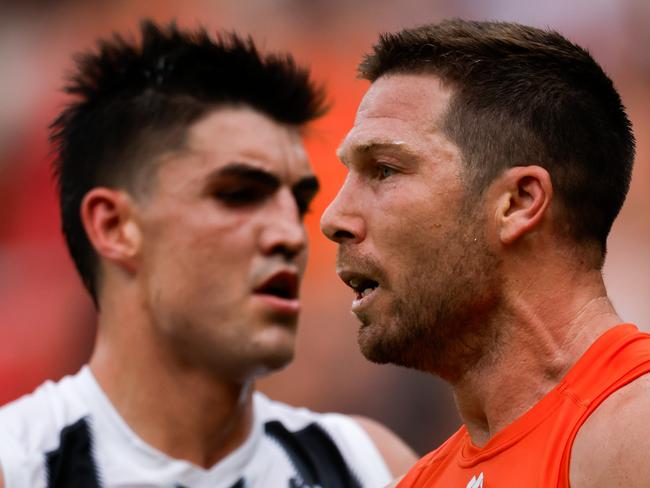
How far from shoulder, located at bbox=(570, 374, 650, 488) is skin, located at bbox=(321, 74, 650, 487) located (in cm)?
24

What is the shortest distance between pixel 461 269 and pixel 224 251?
1.47m

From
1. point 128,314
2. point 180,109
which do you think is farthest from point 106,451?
point 180,109

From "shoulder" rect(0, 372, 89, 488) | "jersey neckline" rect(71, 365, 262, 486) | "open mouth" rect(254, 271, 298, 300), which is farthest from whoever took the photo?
"open mouth" rect(254, 271, 298, 300)

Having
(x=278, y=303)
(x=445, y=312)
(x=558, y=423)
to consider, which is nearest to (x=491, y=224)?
(x=445, y=312)

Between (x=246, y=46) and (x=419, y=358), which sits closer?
(x=419, y=358)

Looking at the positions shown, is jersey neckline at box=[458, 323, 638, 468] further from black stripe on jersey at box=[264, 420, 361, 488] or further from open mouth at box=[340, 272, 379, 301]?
black stripe on jersey at box=[264, 420, 361, 488]

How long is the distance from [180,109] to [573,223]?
1922 mm

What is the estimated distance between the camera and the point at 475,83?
2424 mm

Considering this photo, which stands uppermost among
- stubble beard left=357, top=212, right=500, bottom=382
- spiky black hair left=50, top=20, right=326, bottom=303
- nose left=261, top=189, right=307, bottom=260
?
spiky black hair left=50, top=20, right=326, bottom=303

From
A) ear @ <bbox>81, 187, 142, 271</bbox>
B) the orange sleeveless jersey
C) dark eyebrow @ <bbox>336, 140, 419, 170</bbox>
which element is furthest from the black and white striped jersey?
dark eyebrow @ <bbox>336, 140, 419, 170</bbox>

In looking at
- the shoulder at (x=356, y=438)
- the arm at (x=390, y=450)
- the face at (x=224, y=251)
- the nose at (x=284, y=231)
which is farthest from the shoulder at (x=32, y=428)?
the arm at (x=390, y=450)

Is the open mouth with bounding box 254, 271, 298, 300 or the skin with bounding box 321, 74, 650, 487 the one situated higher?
the open mouth with bounding box 254, 271, 298, 300

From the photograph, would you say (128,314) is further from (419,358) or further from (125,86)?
(419,358)

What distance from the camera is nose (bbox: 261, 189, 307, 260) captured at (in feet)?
12.2
